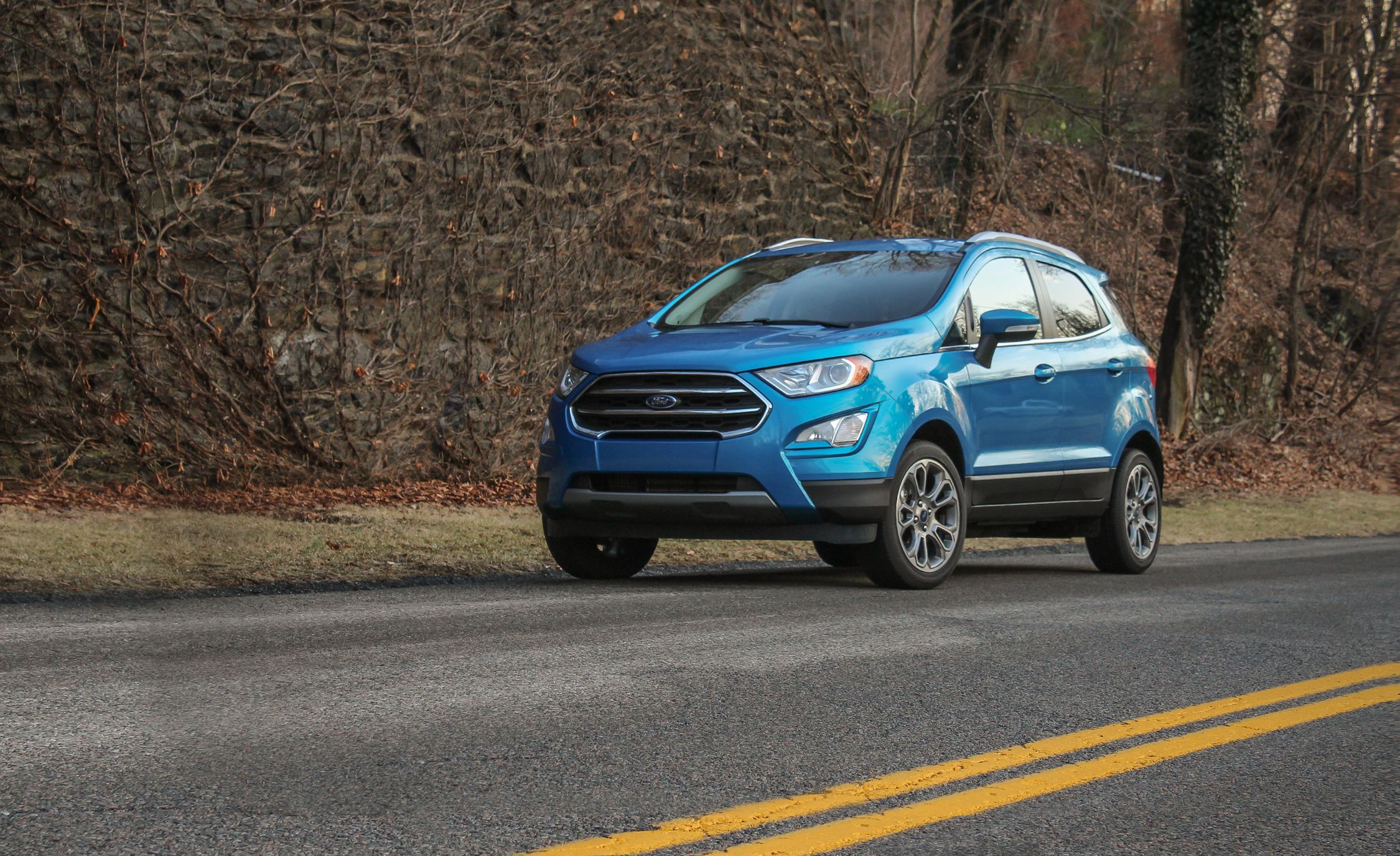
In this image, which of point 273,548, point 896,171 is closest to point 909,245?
point 273,548

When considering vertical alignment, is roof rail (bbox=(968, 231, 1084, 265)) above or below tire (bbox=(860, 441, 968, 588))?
above

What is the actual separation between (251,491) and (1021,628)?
734 cm

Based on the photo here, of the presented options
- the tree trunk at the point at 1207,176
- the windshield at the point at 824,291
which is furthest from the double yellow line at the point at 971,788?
the tree trunk at the point at 1207,176

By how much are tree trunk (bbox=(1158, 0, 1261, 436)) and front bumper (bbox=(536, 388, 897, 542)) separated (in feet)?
47.2

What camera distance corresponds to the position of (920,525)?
8250 mm

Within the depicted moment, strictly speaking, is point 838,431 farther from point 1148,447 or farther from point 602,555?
point 1148,447

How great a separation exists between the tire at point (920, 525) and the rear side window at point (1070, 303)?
1.85m

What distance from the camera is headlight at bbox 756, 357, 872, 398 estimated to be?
771 cm

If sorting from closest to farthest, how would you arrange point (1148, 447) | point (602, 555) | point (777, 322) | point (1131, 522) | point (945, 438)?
point (945, 438) < point (777, 322) < point (602, 555) < point (1131, 522) < point (1148, 447)

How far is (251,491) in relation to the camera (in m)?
12.1

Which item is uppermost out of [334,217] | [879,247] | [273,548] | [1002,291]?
[334,217]

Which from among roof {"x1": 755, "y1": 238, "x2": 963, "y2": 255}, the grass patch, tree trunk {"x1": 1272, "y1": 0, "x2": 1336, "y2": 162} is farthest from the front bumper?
tree trunk {"x1": 1272, "y1": 0, "x2": 1336, "y2": 162}

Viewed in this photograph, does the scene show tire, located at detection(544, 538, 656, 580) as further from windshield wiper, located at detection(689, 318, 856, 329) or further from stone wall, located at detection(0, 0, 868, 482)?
stone wall, located at detection(0, 0, 868, 482)

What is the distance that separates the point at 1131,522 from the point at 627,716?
6318 millimetres
